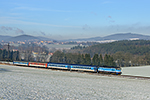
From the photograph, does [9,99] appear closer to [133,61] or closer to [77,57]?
[77,57]

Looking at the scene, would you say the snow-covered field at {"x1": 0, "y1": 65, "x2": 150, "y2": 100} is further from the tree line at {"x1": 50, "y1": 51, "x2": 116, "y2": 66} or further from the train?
the tree line at {"x1": 50, "y1": 51, "x2": 116, "y2": 66}

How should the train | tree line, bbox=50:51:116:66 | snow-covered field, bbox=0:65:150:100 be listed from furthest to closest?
tree line, bbox=50:51:116:66 < the train < snow-covered field, bbox=0:65:150:100

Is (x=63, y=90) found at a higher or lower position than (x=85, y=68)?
lower

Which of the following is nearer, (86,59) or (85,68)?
(85,68)

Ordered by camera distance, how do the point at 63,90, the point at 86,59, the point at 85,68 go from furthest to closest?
the point at 86,59, the point at 85,68, the point at 63,90

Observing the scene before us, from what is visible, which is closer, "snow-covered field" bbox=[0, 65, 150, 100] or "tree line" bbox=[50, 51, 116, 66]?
"snow-covered field" bbox=[0, 65, 150, 100]

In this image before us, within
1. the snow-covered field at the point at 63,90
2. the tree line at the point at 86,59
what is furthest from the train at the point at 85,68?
the tree line at the point at 86,59

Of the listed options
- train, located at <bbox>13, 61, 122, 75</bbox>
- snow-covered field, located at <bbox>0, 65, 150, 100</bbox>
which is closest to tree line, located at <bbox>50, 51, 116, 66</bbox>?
train, located at <bbox>13, 61, 122, 75</bbox>

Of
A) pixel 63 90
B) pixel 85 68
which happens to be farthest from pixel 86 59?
pixel 63 90

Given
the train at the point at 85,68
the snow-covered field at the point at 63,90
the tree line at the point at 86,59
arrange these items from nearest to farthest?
1. the snow-covered field at the point at 63,90
2. the train at the point at 85,68
3. the tree line at the point at 86,59

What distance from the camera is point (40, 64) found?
69.0m

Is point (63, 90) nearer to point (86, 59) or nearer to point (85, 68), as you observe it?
point (85, 68)

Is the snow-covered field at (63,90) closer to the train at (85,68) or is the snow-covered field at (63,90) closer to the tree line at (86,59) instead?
the train at (85,68)

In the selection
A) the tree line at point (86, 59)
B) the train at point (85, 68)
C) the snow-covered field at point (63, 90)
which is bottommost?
the snow-covered field at point (63, 90)
